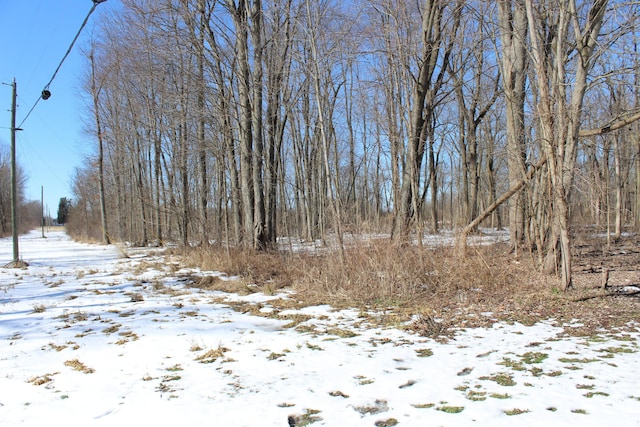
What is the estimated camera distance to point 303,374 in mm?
3613

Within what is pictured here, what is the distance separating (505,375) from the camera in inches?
132

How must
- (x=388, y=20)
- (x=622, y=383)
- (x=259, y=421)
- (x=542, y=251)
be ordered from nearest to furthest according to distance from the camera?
(x=259, y=421), (x=622, y=383), (x=542, y=251), (x=388, y=20)

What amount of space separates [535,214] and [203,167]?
12.8 metres

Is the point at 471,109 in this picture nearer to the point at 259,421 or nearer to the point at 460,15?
the point at 460,15

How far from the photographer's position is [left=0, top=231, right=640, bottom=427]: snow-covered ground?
2820 mm

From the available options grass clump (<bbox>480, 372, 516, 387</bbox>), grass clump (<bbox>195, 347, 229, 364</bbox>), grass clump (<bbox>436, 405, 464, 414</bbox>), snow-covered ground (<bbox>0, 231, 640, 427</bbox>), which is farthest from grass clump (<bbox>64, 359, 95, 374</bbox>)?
grass clump (<bbox>480, 372, 516, 387</bbox>)

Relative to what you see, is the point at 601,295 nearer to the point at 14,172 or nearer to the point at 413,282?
the point at 413,282

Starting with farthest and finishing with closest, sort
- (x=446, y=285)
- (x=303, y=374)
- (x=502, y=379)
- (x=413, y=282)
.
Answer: (x=413, y=282)
(x=446, y=285)
(x=303, y=374)
(x=502, y=379)

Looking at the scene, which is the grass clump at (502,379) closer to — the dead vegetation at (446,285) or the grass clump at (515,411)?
the grass clump at (515,411)

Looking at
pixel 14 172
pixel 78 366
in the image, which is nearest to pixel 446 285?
pixel 78 366

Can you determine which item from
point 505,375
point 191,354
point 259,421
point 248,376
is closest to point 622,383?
point 505,375

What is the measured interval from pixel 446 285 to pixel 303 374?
401cm

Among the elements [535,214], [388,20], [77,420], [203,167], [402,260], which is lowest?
[77,420]

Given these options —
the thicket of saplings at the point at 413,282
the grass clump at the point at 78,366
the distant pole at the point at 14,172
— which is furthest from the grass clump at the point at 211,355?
the distant pole at the point at 14,172
